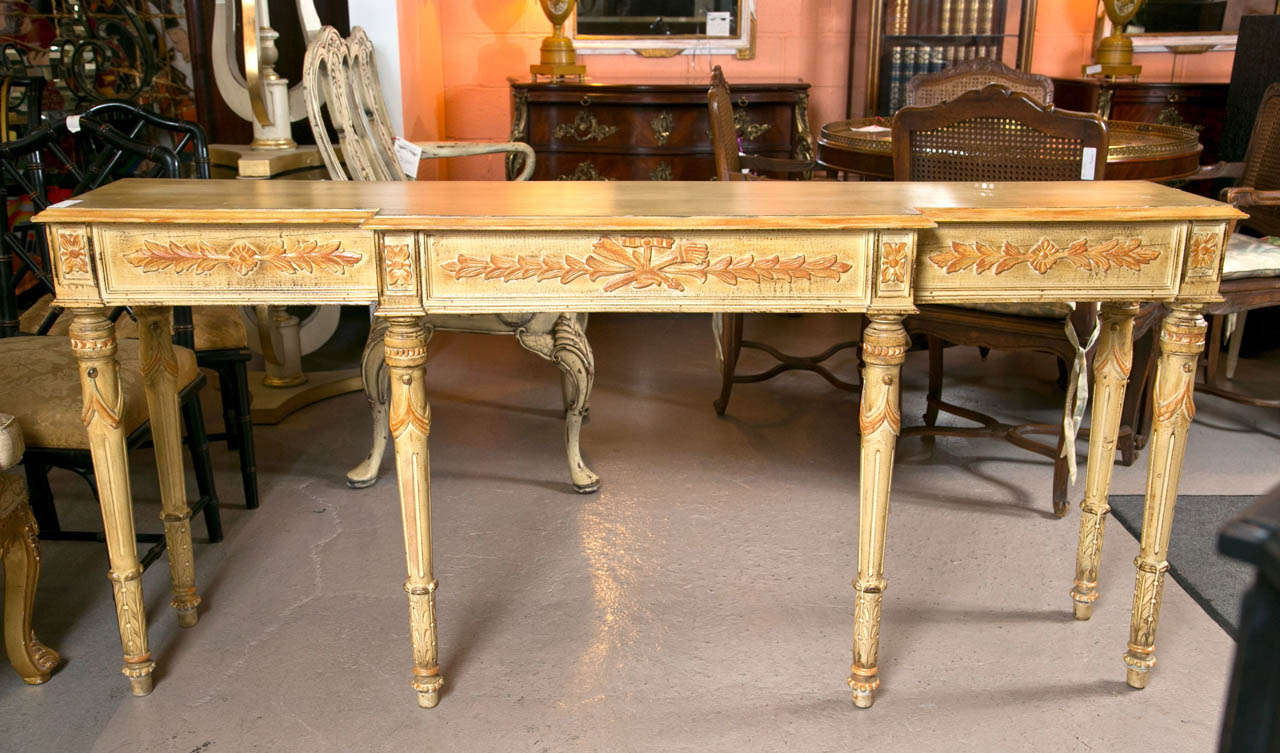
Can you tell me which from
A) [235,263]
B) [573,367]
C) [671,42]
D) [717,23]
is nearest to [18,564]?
[235,263]

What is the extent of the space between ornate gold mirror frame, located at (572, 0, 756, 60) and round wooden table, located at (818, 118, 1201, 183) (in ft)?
5.50

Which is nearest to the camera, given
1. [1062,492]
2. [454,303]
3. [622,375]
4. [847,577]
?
[454,303]

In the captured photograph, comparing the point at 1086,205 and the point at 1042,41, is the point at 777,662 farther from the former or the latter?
the point at 1042,41

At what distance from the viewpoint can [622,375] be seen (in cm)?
442

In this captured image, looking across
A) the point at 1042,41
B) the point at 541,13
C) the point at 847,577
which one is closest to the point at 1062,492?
the point at 847,577

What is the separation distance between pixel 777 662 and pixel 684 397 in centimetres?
183

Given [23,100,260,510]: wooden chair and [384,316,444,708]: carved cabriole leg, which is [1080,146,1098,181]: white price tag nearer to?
[384,316,444,708]: carved cabriole leg

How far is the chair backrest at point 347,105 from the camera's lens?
321cm

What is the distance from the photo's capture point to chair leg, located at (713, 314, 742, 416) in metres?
3.78

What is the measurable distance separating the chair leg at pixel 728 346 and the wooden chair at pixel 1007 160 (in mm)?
735

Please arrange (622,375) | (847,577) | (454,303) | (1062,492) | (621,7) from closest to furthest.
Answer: (454,303) → (847,577) → (1062,492) → (622,375) → (621,7)

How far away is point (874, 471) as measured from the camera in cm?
213

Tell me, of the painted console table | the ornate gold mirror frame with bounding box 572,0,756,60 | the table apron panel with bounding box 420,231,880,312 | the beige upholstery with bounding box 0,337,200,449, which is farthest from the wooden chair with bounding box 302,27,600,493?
the ornate gold mirror frame with bounding box 572,0,756,60

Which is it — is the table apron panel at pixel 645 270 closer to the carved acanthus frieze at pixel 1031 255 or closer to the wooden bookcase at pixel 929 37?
the carved acanthus frieze at pixel 1031 255
